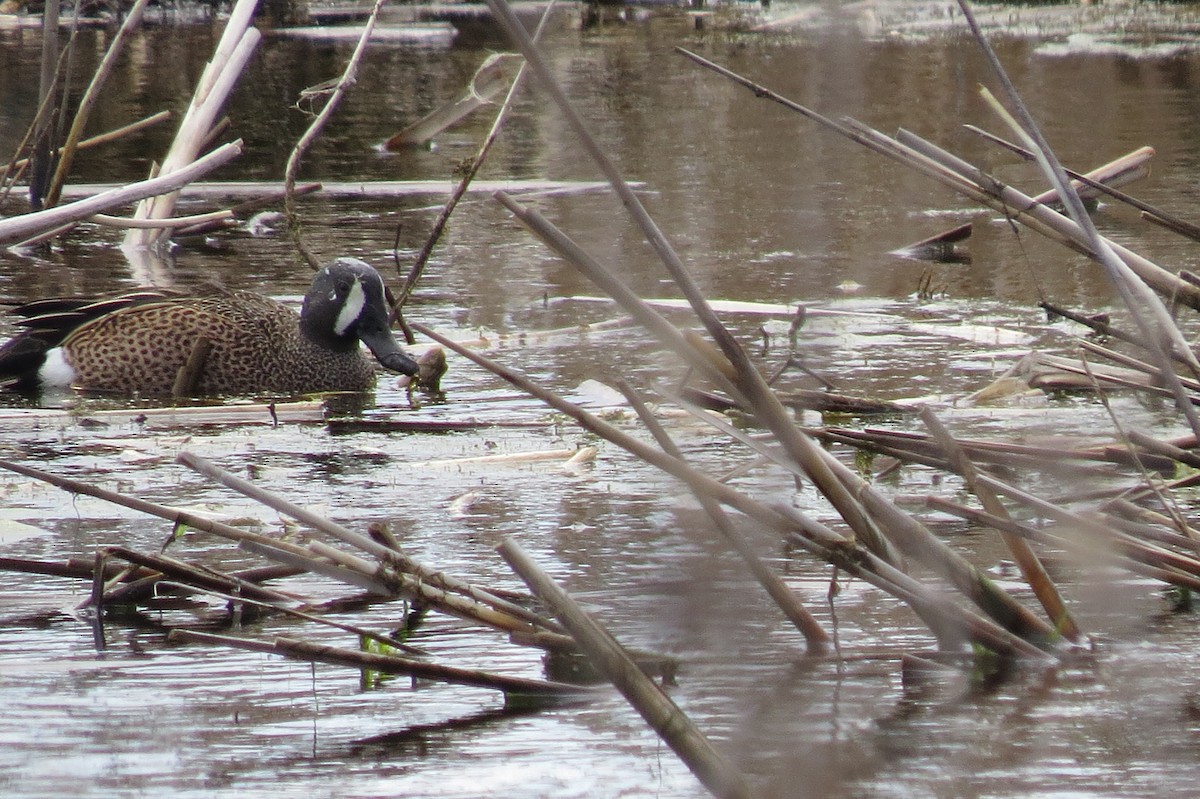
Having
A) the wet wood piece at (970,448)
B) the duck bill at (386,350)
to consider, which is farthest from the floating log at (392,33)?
the wet wood piece at (970,448)

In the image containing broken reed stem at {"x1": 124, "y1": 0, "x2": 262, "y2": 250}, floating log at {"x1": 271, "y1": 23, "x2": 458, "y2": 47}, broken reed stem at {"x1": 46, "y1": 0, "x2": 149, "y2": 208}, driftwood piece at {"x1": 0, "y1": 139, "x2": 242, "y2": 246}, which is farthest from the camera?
floating log at {"x1": 271, "y1": 23, "x2": 458, "y2": 47}

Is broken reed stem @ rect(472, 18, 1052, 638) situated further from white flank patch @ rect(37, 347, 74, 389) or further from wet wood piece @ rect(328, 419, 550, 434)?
white flank patch @ rect(37, 347, 74, 389)

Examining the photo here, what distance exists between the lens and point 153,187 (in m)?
3.96

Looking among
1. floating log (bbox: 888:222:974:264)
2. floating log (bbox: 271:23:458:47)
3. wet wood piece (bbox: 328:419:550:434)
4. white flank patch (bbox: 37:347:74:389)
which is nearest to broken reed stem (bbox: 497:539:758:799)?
wet wood piece (bbox: 328:419:550:434)

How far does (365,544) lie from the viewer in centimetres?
268

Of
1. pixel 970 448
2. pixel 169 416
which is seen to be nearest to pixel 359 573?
pixel 970 448

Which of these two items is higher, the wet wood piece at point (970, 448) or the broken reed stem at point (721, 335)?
the broken reed stem at point (721, 335)

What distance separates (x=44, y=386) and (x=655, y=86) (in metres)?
11.2

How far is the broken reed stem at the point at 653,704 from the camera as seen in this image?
1.80 meters

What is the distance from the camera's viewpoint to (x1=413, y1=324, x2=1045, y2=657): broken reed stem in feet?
7.76

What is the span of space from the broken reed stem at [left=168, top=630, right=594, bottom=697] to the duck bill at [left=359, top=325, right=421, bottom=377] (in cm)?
314

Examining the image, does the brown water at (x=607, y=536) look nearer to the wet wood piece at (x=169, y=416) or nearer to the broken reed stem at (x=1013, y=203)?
the wet wood piece at (x=169, y=416)

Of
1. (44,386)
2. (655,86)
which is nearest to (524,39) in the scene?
(44,386)

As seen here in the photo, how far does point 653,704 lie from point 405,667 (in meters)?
1.03
